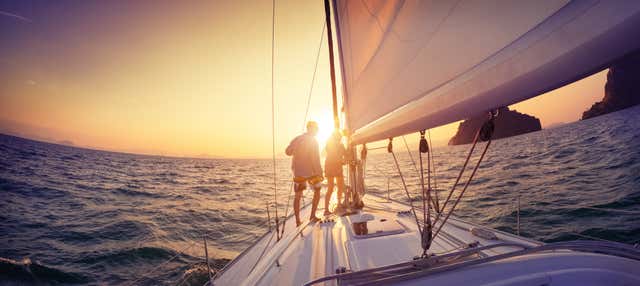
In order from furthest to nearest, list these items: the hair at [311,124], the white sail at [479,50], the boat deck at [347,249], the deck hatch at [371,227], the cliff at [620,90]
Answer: the cliff at [620,90]
the hair at [311,124]
the deck hatch at [371,227]
the boat deck at [347,249]
the white sail at [479,50]

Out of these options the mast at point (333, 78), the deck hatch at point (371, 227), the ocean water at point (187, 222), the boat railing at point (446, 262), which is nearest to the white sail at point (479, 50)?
the boat railing at point (446, 262)

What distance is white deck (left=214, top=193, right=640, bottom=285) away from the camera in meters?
0.92

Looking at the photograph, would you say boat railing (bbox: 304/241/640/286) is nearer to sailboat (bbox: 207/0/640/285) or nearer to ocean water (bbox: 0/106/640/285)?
sailboat (bbox: 207/0/640/285)

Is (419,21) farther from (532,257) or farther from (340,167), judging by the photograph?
(340,167)

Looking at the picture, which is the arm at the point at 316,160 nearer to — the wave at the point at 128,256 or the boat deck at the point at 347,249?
the boat deck at the point at 347,249

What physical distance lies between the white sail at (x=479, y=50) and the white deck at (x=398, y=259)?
0.64 metres

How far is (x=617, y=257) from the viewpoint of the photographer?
0.94 m

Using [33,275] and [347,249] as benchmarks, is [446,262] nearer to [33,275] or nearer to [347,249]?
[347,249]

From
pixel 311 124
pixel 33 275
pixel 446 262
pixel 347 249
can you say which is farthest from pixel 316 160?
pixel 33 275

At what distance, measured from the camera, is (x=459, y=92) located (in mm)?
923

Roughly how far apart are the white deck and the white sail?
645mm

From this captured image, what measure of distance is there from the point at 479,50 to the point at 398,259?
134 cm

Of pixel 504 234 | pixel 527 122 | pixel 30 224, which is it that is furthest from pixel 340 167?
pixel 527 122

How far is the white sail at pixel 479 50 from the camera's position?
49 cm
